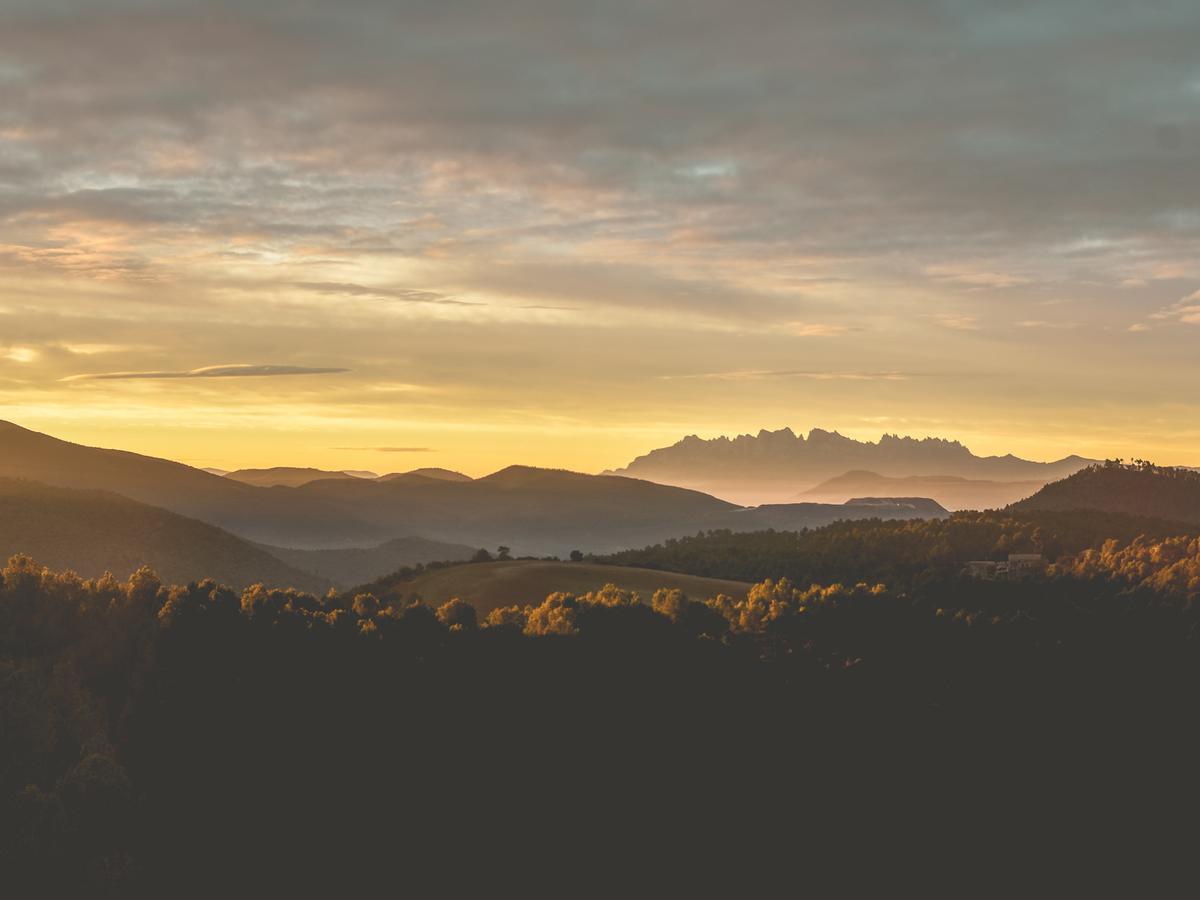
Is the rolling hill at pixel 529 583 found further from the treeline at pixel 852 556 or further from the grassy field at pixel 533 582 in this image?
the treeline at pixel 852 556

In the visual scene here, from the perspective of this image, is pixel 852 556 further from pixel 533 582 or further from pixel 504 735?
pixel 504 735

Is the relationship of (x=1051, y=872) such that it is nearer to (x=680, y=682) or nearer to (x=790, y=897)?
(x=790, y=897)

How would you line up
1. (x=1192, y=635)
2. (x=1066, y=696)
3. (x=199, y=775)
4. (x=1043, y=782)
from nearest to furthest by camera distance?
(x=199, y=775)
(x=1043, y=782)
(x=1066, y=696)
(x=1192, y=635)

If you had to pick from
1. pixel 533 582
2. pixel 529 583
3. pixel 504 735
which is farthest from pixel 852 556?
pixel 504 735

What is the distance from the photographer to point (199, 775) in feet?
203

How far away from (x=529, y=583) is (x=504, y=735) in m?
71.9

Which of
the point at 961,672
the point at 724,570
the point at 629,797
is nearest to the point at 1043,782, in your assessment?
the point at 961,672

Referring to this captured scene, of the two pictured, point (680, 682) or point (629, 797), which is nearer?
point (629, 797)

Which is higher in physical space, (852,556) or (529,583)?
(852,556)

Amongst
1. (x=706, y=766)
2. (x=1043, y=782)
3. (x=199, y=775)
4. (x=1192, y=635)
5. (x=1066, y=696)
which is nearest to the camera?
(x=199, y=775)

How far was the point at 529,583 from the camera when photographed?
14025 centimetres

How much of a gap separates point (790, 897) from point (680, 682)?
1485 centimetres

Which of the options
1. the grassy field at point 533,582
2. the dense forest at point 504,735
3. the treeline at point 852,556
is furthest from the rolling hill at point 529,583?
the dense forest at point 504,735

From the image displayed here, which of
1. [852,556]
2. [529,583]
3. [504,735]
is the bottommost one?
[504,735]
